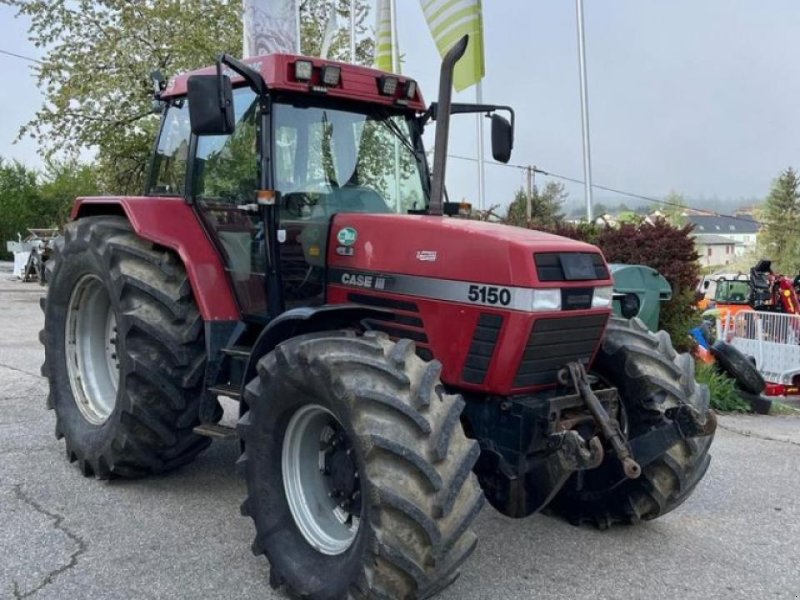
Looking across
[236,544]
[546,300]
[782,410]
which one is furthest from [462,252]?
[782,410]

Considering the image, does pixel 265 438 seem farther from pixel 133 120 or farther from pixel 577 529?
pixel 133 120

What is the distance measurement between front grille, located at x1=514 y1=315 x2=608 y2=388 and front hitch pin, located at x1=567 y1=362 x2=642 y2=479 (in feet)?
0.26

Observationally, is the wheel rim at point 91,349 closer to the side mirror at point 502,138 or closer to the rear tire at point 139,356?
the rear tire at point 139,356

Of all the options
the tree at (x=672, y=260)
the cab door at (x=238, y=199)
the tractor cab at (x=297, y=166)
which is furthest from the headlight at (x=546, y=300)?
the tree at (x=672, y=260)

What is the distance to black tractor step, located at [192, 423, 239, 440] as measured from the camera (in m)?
4.39

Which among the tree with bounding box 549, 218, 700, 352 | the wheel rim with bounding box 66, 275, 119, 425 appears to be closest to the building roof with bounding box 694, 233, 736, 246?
the tree with bounding box 549, 218, 700, 352

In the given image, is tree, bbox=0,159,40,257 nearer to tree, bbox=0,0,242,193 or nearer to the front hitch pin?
tree, bbox=0,0,242,193

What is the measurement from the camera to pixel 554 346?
3.89m

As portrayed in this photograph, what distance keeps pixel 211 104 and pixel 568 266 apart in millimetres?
1878

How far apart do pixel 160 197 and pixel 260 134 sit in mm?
1125

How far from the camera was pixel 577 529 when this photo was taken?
4660mm

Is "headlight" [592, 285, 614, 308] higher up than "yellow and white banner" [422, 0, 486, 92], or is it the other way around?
"yellow and white banner" [422, 0, 486, 92]

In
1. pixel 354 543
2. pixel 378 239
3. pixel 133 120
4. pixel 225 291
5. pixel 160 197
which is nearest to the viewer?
pixel 354 543

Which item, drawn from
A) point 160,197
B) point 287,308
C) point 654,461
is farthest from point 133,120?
point 654,461
